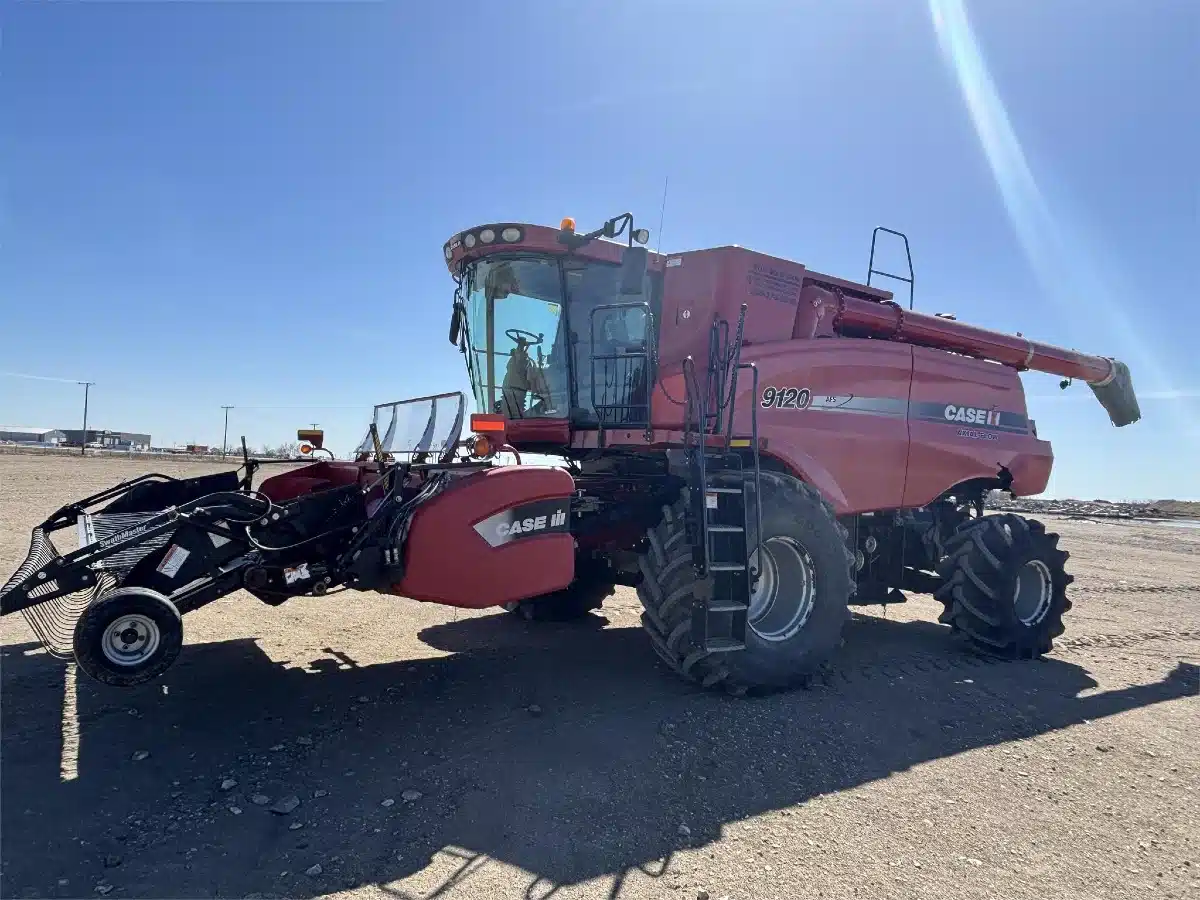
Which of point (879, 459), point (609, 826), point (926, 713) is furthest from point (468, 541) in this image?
point (879, 459)

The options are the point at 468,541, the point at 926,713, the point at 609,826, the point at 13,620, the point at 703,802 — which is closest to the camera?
the point at 609,826

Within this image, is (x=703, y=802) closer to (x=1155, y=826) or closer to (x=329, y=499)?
(x=1155, y=826)

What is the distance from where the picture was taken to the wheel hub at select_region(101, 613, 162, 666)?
11.0 feet

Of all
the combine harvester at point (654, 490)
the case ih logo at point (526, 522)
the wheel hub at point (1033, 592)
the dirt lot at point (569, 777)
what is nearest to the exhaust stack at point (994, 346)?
the combine harvester at point (654, 490)

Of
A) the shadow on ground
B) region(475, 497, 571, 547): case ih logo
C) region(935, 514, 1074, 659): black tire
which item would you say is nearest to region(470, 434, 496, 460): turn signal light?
region(475, 497, 571, 547): case ih logo

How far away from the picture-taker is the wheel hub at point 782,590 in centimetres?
550

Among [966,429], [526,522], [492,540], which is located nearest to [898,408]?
[966,429]

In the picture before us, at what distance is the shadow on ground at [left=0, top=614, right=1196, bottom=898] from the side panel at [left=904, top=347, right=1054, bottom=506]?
1916mm

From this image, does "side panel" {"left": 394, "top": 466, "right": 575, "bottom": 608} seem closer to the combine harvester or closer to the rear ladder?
the combine harvester

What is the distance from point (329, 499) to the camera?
14.8ft

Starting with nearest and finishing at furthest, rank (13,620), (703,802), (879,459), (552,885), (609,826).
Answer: (552,885) → (609,826) → (703,802) → (13,620) → (879,459)

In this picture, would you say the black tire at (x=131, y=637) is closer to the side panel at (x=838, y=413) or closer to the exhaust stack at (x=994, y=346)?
the side panel at (x=838, y=413)

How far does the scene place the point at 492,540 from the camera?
432cm

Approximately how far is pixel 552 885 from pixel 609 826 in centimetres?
48
